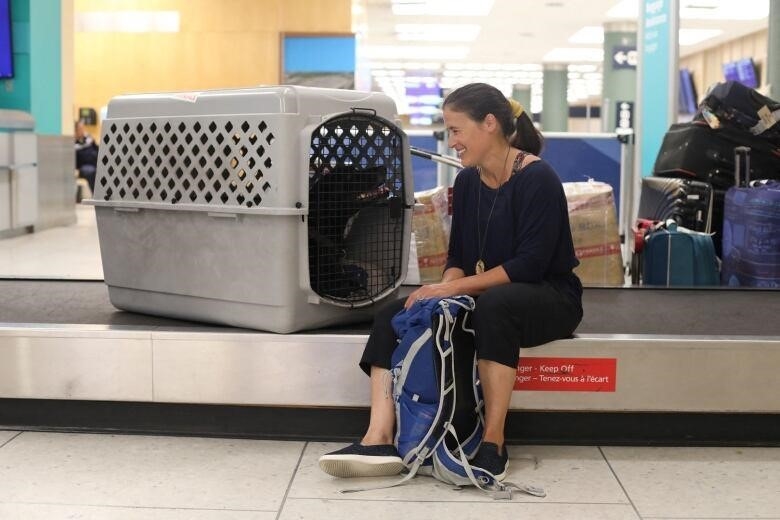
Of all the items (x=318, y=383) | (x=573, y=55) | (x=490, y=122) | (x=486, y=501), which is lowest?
(x=486, y=501)

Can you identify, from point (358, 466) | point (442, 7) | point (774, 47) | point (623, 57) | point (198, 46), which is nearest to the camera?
point (358, 466)

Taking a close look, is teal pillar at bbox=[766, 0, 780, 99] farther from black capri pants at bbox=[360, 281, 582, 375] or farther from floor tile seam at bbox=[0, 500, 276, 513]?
floor tile seam at bbox=[0, 500, 276, 513]

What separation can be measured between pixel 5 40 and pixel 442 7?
33.6 ft

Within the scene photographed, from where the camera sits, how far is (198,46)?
46.5ft

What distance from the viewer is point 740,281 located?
4.75 meters

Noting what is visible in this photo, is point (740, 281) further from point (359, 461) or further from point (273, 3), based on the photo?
point (273, 3)

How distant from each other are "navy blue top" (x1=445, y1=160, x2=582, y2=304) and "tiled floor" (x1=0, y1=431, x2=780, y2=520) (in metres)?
0.52

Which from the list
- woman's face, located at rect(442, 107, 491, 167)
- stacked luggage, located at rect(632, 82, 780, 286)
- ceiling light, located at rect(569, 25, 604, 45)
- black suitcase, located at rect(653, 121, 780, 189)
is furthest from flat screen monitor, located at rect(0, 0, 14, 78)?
ceiling light, located at rect(569, 25, 604, 45)

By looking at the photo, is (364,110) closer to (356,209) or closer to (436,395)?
(356,209)

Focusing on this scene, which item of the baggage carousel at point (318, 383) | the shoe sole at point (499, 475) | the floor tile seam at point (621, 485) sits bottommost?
the floor tile seam at point (621, 485)

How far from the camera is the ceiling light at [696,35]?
70.4 ft

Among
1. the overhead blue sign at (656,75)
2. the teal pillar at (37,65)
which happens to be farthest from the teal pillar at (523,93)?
the overhead blue sign at (656,75)

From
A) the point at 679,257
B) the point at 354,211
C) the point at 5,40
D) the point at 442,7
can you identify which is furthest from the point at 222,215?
the point at 442,7

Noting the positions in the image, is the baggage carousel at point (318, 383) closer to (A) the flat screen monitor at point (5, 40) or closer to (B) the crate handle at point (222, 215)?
(B) the crate handle at point (222, 215)
